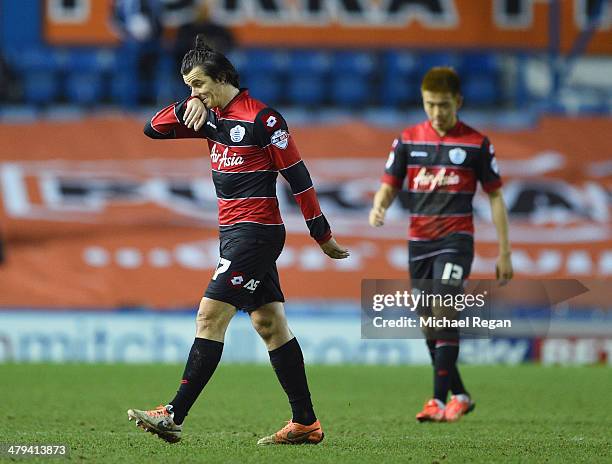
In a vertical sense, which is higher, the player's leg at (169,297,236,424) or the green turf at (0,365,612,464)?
the player's leg at (169,297,236,424)

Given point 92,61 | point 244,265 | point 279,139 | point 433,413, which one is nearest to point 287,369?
point 244,265

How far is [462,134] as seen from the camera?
7.96 m

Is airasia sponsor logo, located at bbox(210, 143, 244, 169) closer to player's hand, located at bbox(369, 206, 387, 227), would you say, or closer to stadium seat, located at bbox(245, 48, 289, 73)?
player's hand, located at bbox(369, 206, 387, 227)

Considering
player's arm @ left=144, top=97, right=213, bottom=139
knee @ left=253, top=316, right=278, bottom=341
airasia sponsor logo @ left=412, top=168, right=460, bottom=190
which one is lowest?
knee @ left=253, top=316, right=278, bottom=341

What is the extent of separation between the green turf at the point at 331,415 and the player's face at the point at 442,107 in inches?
73.8

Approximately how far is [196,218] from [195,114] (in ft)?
28.0

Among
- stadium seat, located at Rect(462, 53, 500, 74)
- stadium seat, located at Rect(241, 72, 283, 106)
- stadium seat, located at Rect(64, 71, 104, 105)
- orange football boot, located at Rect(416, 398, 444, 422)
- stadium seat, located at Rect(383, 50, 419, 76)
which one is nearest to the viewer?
orange football boot, located at Rect(416, 398, 444, 422)

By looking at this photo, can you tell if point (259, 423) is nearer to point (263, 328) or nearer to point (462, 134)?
point (263, 328)

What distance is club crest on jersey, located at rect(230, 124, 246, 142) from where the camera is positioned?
5885 mm

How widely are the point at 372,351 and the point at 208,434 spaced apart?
7.58m

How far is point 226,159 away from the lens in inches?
234

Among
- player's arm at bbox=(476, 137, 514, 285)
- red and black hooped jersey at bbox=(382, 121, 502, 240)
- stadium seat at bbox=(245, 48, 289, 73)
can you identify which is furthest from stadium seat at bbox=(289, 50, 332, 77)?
player's arm at bbox=(476, 137, 514, 285)

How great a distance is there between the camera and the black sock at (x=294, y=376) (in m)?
6.10

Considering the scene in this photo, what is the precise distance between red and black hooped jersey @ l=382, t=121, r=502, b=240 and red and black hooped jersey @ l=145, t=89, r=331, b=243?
82.6 inches
